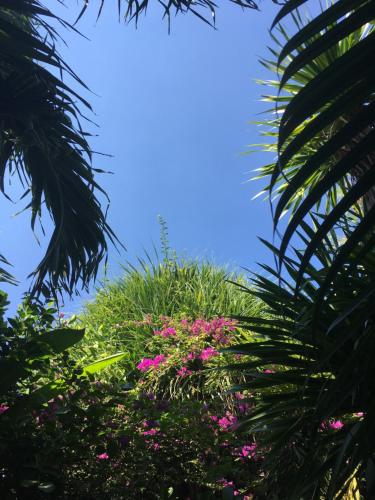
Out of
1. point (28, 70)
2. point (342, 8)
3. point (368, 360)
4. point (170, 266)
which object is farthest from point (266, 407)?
point (170, 266)

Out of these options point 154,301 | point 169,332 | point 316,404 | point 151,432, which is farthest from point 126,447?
point 154,301

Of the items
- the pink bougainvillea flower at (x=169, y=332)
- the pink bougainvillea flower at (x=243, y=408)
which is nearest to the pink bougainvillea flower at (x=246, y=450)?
the pink bougainvillea flower at (x=243, y=408)

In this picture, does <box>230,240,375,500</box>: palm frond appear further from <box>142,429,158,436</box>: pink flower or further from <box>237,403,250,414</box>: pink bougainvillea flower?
<box>237,403,250,414</box>: pink bougainvillea flower

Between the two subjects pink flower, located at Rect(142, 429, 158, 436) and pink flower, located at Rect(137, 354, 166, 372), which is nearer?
pink flower, located at Rect(142, 429, 158, 436)

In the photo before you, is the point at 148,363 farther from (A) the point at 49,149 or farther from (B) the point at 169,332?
(A) the point at 49,149

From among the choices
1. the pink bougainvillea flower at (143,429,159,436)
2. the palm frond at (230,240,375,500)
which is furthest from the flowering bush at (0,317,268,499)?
the palm frond at (230,240,375,500)

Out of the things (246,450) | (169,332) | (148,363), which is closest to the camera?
(246,450)

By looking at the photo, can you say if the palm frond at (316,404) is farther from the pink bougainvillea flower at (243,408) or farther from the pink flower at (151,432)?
the pink bougainvillea flower at (243,408)

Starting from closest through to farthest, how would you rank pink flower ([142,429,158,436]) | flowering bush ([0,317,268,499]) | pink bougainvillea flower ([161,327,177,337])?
flowering bush ([0,317,268,499]), pink flower ([142,429,158,436]), pink bougainvillea flower ([161,327,177,337])

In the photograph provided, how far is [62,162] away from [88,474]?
1.82 meters

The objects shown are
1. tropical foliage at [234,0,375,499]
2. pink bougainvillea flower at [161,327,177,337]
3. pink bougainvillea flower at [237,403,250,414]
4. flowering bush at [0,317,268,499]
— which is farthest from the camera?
pink bougainvillea flower at [161,327,177,337]

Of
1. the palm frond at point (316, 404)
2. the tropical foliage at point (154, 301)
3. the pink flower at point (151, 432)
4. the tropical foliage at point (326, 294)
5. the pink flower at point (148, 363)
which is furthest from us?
the tropical foliage at point (154, 301)

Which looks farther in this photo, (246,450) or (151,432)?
(246,450)

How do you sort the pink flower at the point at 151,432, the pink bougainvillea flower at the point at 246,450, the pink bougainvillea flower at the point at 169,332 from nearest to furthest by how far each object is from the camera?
the pink flower at the point at 151,432 < the pink bougainvillea flower at the point at 246,450 < the pink bougainvillea flower at the point at 169,332
